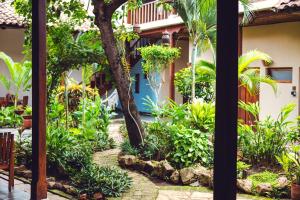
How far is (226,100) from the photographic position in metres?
2.60

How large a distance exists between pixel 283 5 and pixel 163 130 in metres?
3.91

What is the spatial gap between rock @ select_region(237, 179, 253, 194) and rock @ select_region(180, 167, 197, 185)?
0.77m

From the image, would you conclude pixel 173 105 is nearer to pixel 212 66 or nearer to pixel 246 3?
pixel 212 66

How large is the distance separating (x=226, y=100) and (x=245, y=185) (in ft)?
13.3

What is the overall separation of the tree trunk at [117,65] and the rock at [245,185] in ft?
7.99

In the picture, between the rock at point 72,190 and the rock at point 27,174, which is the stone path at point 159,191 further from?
the rock at point 27,174

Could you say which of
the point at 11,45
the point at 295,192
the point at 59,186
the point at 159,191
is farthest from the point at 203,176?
the point at 11,45

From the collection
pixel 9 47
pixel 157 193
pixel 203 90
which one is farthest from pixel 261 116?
pixel 9 47

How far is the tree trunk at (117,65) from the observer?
8047 millimetres

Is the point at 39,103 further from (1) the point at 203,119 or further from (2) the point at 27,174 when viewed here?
(1) the point at 203,119

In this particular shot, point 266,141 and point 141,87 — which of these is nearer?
point 266,141

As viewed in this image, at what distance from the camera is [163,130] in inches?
315

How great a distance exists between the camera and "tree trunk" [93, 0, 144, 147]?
8.05 meters

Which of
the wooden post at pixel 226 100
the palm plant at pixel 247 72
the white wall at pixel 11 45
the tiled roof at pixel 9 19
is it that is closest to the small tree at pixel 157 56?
the palm plant at pixel 247 72
